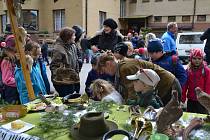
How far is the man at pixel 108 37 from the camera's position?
5.38 m

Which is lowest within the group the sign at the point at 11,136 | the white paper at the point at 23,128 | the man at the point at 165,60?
the sign at the point at 11,136

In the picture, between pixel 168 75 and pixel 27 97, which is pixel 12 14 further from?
pixel 168 75

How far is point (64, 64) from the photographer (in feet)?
16.5

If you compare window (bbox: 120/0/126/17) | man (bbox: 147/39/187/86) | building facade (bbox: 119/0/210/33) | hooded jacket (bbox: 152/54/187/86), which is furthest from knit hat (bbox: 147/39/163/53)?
window (bbox: 120/0/126/17)

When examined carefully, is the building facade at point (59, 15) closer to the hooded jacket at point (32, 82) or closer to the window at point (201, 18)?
the window at point (201, 18)

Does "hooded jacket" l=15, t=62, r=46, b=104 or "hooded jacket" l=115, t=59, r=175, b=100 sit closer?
"hooded jacket" l=115, t=59, r=175, b=100

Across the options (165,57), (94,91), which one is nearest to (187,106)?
(165,57)

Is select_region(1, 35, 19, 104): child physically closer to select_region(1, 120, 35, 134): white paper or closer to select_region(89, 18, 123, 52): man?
select_region(89, 18, 123, 52): man

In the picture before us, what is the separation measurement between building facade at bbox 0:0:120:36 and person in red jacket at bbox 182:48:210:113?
2116 cm

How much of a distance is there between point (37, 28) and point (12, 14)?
23.7 metres

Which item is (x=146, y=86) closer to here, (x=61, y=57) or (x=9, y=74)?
(x=61, y=57)

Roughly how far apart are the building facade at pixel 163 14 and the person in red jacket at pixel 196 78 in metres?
25.2

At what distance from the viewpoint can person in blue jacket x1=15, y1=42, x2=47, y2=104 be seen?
4.60 meters

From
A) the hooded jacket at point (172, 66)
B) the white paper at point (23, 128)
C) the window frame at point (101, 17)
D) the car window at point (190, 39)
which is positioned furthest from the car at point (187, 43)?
the white paper at point (23, 128)
